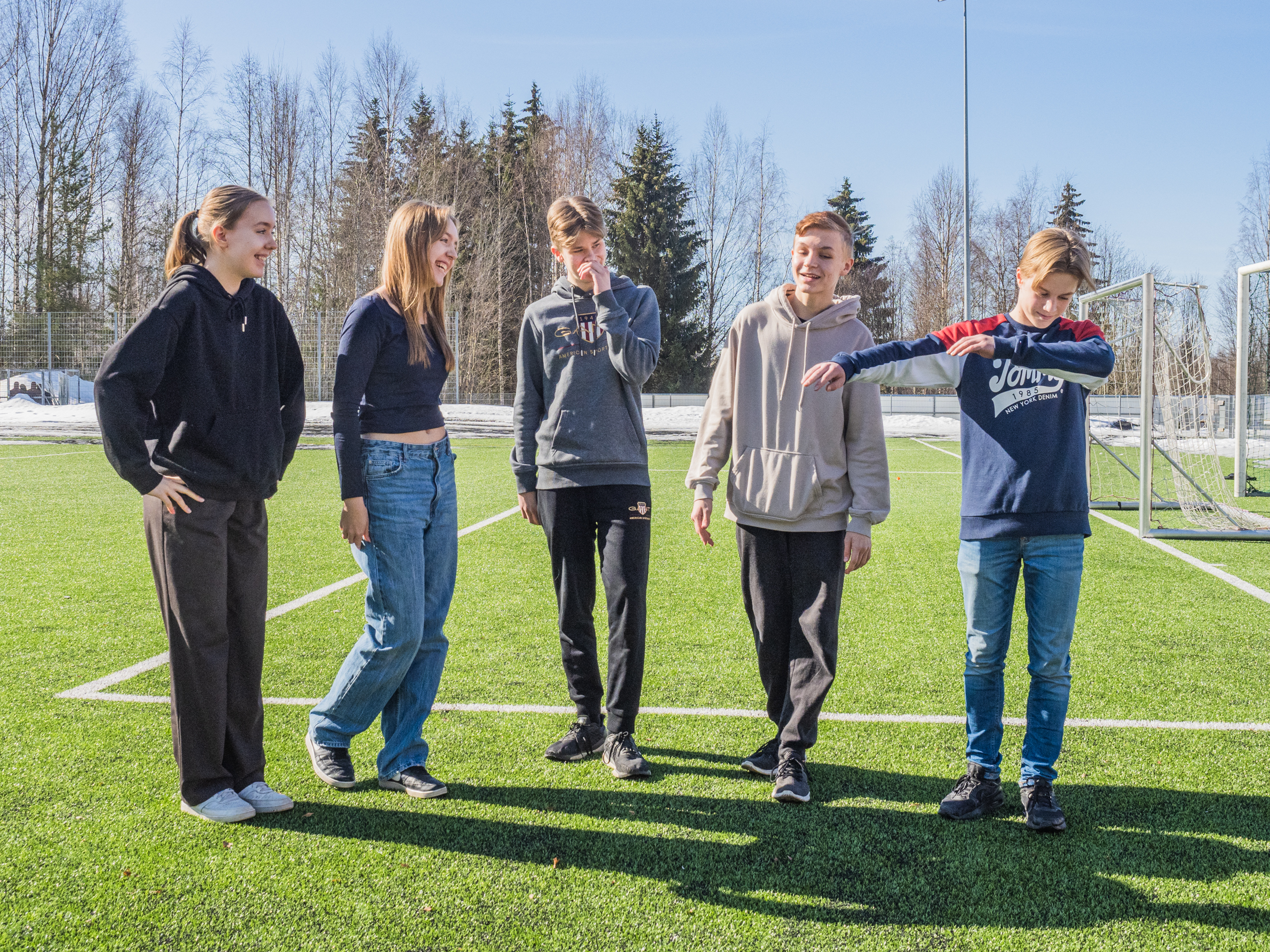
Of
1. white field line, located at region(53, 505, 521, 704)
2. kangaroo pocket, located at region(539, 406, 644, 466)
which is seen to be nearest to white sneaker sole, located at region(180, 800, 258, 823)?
white field line, located at region(53, 505, 521, 704)

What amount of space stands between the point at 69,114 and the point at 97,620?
39425 millimetres

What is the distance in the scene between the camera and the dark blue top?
3.03 meters

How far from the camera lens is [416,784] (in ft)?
10.4

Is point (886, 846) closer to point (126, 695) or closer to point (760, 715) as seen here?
point (760, 715)

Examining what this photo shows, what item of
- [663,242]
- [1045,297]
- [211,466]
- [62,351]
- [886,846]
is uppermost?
[663,242]

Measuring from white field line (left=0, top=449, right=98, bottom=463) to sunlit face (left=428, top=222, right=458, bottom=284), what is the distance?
14.6 m

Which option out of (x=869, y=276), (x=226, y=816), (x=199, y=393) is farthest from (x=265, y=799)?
(x=869, y=276)

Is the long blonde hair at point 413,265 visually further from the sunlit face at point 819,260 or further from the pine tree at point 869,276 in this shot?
the pine tree at point 869,276

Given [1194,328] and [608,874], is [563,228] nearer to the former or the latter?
[608,874]

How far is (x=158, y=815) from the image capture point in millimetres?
2955

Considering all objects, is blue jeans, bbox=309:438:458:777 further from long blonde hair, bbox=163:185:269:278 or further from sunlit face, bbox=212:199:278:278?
long blonde hair, bbox=163:185:269:278

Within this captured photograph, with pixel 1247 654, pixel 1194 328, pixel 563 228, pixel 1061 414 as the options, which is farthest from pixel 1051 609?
pixel 1194 328

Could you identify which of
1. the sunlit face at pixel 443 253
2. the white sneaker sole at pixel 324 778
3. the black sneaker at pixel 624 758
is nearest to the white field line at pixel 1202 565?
the black sneaker at pixel 624 758

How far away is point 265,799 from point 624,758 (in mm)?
1175
